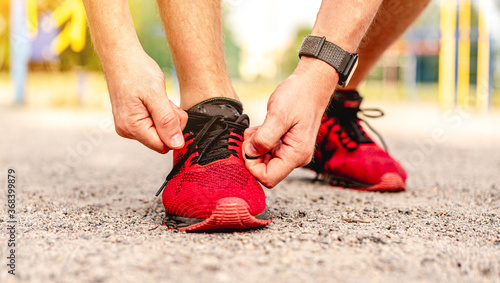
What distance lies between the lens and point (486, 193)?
1.33 meters

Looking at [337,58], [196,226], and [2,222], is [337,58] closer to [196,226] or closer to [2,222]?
[196,226]

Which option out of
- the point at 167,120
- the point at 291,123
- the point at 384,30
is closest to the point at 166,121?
the point at 167,120

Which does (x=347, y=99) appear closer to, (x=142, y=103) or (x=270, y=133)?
(x=270, y=133)

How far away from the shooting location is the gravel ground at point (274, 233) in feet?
2.15

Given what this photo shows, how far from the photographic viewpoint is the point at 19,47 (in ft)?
18.1

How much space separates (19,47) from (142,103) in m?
5.37

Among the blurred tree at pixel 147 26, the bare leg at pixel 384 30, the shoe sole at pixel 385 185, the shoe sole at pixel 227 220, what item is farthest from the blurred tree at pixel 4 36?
the shoe sole at pixel 227 220

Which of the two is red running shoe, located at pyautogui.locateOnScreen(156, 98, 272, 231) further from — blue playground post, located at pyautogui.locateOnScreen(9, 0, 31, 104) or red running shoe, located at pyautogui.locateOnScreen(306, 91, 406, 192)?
blue playground post, located at pyautogui.locateOnScreen(9, 0, 31, 104)

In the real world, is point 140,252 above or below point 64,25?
below

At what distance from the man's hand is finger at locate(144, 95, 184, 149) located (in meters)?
0.14

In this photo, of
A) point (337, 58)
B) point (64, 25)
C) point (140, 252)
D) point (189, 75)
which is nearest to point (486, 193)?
point (337, 58)

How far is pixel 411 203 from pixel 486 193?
11.8 inches

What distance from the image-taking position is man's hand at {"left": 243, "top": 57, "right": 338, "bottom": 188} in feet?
2.85

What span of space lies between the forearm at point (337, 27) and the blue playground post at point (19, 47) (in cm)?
516
